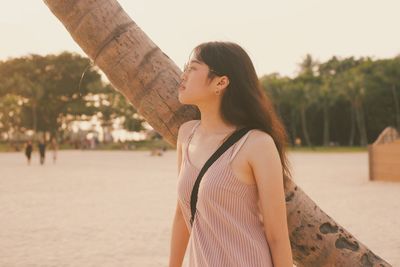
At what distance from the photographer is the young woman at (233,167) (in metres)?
1.82

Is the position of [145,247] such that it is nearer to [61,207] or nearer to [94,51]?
[61,207]

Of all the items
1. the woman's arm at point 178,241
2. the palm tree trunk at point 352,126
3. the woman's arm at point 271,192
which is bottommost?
the palm tree trunk at point 352,126

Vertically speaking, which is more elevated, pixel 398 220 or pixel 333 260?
pixel 333 260

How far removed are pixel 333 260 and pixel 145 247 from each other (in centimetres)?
545

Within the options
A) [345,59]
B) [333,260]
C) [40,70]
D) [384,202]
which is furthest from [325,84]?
[333,260]

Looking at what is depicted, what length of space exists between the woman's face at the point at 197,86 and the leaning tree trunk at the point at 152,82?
17 centimetres

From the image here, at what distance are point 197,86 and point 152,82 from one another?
23cm

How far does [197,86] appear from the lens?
1976 mm

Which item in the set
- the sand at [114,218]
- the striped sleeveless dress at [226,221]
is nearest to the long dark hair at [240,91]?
the striped sleeveless dress at [226,221]

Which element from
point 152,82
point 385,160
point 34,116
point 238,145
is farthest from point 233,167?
point 34,116

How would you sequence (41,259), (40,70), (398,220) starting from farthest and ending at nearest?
1. (40,70)
2. (398,220)
3. (41,259)

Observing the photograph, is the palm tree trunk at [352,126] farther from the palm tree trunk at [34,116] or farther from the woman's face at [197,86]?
the woman's face at [197,86]

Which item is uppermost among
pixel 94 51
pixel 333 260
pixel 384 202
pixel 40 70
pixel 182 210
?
pixel 40 70

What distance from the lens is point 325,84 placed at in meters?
67.0
